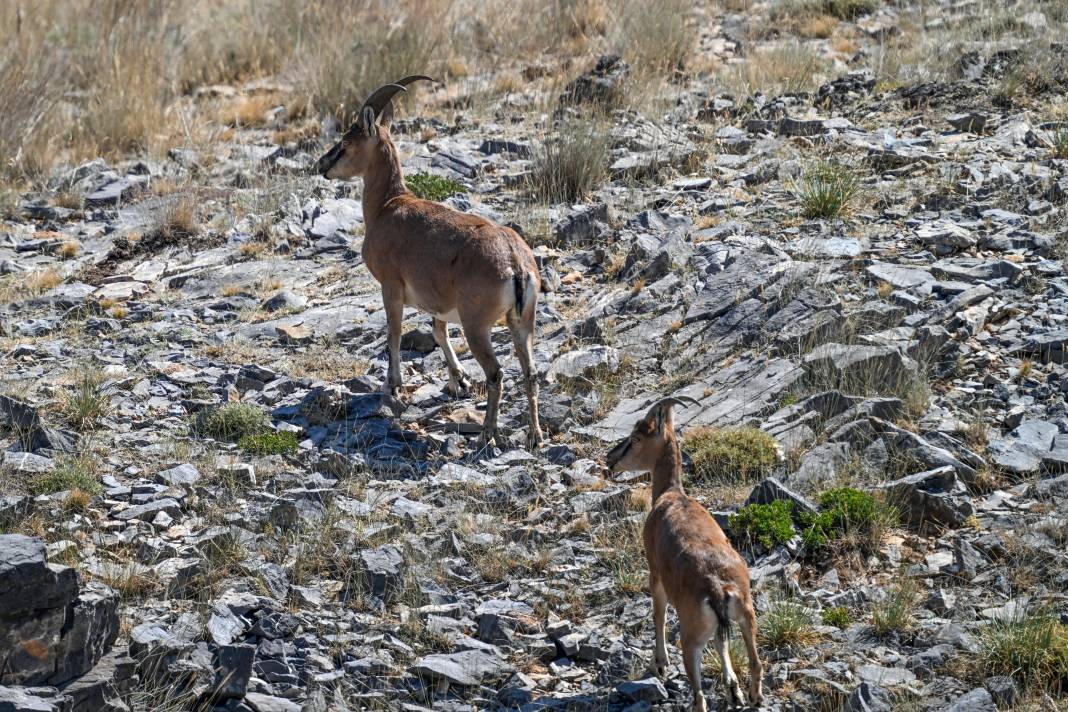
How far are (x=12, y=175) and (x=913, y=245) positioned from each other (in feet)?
36.3

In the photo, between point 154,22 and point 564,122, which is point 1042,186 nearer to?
point 564,122

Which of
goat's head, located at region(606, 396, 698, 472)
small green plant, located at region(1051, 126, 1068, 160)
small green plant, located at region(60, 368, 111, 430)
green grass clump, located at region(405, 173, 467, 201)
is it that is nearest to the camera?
goat's head, located at region(606, 396, 698, 472)

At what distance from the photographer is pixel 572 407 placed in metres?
10.4

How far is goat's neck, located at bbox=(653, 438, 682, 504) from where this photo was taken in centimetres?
Result: 789

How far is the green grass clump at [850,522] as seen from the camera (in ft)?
26.4

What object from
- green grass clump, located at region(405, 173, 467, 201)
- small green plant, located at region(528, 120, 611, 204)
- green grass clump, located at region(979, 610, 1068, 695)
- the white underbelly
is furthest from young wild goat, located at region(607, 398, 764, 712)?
green grass clump, located at region(405, 173, 467, 201)

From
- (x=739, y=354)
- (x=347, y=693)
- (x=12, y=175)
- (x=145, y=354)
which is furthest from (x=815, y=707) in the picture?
(x=12, y=175)

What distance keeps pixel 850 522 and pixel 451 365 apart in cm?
412

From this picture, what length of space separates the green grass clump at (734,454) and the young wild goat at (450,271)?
1461 millimetres

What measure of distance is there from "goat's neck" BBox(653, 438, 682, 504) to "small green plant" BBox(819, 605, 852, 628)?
45.9 inches

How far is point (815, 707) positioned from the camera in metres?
6.68

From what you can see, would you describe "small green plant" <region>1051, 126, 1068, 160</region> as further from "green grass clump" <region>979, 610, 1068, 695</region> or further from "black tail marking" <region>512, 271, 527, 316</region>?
"green grass clump" <region>979, 610, 1068, 695</region>

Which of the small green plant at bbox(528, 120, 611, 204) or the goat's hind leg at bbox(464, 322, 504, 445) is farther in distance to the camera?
the small green plant at bbox(528, 120, 611, 204)

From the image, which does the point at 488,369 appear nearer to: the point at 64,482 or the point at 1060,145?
the point at 64,482
